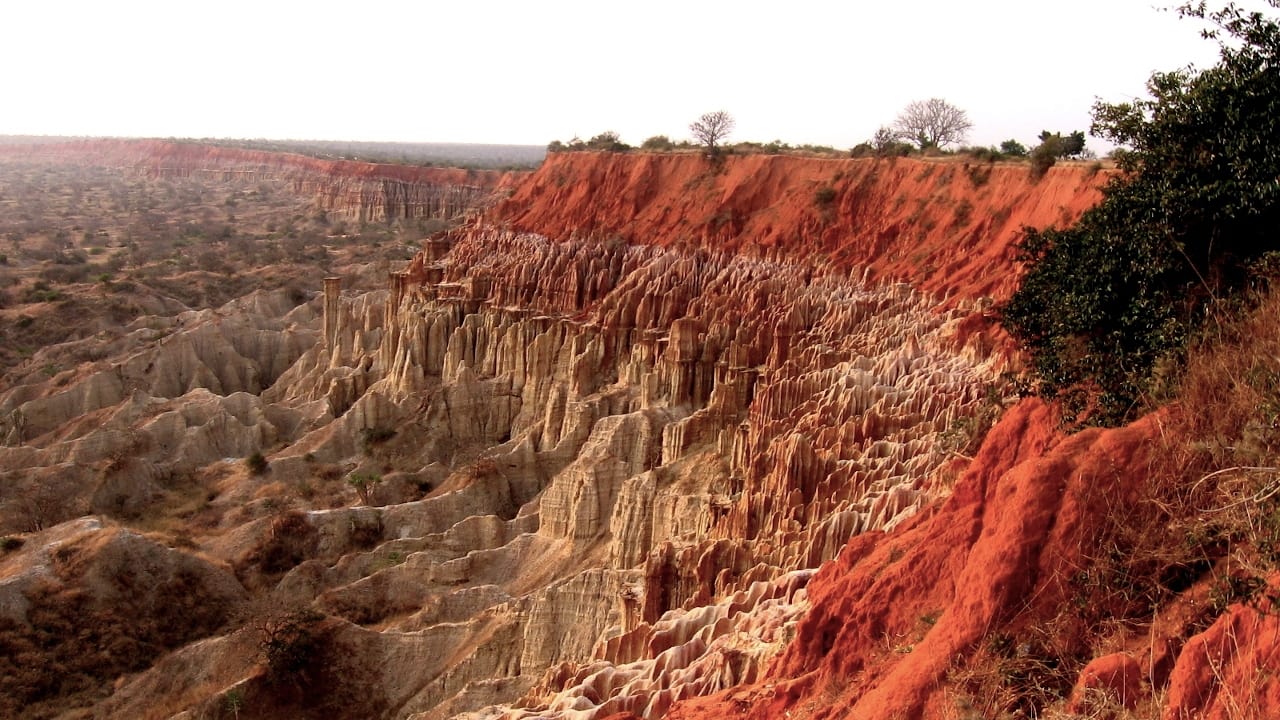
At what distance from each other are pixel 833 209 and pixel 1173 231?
1637 cm

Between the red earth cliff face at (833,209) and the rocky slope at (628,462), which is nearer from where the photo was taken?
the rocky slope at (628,462)

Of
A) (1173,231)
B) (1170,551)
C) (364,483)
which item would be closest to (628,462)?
(364,483)

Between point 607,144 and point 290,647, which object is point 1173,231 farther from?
point 607,144

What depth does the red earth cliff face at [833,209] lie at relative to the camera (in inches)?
834

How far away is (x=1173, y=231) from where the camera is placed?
10531mm

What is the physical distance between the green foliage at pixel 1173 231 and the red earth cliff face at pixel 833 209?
4433mm

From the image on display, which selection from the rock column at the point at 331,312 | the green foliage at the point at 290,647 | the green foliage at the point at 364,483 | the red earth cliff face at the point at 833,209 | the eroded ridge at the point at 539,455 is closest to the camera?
the eroded ridge at the point at 539,455

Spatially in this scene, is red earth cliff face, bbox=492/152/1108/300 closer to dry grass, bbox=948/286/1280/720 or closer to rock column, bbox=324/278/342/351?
rock column, bbox=324/278/342/351

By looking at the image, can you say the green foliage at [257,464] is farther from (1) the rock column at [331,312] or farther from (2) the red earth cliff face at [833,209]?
(2) the red earth cliff face at [833,209]

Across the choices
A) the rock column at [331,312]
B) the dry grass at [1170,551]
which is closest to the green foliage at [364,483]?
the rock column at [331,312]

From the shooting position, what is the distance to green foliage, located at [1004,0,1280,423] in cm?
1014

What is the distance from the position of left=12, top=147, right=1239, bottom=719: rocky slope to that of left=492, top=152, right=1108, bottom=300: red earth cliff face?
115mm

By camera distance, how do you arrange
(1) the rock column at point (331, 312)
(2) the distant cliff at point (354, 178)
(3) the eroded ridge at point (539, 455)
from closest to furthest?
(3) the eroded ridge at point (539, 455) → (1) the rock column at point (331, 312) → (2) the distant cliff at point (354, 178)

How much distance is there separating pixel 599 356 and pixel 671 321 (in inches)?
97.3
